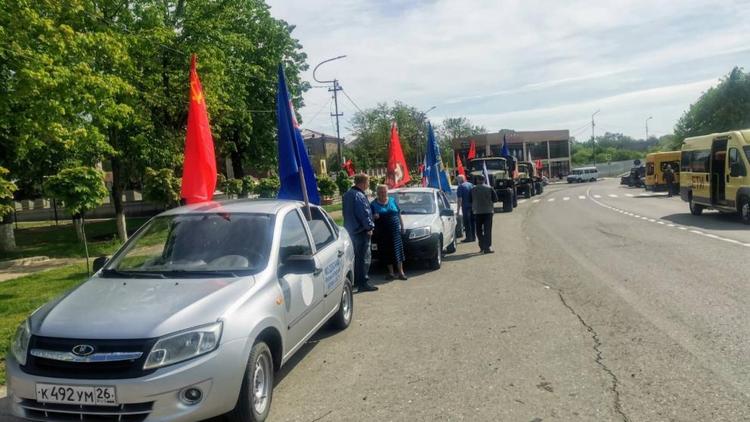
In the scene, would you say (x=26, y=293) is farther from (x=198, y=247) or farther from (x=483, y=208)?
(x=483, y=208)

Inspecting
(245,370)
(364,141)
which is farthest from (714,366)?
(364,141)

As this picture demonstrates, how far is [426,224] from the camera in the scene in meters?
11.1

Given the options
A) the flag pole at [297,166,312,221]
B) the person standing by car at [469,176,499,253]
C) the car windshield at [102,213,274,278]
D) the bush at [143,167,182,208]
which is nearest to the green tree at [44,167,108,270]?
the flag pole at [297,166,312,221]

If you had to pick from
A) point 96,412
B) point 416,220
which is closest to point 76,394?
point 96,412

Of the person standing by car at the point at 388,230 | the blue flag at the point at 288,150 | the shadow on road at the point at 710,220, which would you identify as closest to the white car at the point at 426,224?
the person standing by car at the point at 388,230

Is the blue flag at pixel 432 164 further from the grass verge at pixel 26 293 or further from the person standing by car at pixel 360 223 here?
the grass verge at pixel 26 293

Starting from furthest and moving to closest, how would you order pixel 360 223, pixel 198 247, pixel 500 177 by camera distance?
pixel 500 177
pixel 360 223
pixel 198 247

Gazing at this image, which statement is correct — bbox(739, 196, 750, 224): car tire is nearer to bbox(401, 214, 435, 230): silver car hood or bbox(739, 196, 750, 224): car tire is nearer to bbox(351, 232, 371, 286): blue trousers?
bbox(401, 214, 435, 230): silver car hood

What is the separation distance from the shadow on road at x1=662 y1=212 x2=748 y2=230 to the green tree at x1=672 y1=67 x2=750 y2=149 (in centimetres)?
4662

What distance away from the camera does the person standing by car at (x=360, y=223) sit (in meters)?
9.23

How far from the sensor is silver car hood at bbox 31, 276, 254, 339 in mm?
3754

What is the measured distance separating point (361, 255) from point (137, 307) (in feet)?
18.1

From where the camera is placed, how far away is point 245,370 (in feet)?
13.2

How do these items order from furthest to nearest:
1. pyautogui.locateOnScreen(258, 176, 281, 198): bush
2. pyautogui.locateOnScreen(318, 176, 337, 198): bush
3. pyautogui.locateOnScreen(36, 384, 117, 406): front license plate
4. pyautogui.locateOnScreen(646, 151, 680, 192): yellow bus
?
pyautogui.locateOnScreen(646, 151, 680, 192): yellow bus → pyautogui.locateOnScreen(318, 176, 337, 198): bush → pyautogui.locateOnScreen(258, 176, 281, 198): bush → pyautogui.locateOnScreen(36, 384, 117, 406): front license plate
